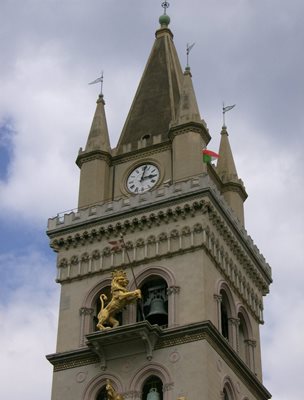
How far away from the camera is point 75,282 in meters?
49.6

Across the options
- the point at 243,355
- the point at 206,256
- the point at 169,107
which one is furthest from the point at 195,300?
the point at 169,107

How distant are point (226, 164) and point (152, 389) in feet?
51.0

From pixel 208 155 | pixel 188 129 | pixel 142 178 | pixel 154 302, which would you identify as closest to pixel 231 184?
pixel 208 155

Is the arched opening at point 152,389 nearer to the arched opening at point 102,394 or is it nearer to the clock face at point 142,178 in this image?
the arched opening at point 102,394

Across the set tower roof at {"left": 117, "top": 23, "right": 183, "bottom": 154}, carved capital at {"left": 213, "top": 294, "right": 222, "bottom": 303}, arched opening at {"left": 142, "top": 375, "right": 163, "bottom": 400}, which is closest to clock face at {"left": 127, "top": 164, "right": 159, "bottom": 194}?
tower roof at {"left": 117, "top": 23, "right": 183, "bottom": 154}

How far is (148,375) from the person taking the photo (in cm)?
4506

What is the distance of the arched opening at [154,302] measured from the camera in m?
47.2

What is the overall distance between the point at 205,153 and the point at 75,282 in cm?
875

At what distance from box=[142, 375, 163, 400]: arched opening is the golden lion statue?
2.87m

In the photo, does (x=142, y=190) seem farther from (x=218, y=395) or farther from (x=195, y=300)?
(x=218, y=395)

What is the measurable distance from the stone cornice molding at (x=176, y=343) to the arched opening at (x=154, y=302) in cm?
146

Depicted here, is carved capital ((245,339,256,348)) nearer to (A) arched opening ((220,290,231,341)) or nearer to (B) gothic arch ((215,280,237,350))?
(B) gothic arch ((215,280,237,350))

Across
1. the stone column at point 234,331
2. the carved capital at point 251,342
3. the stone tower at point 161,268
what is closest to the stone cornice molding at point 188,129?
the stone tower at point 161,268

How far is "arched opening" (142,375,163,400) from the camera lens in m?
44.5
